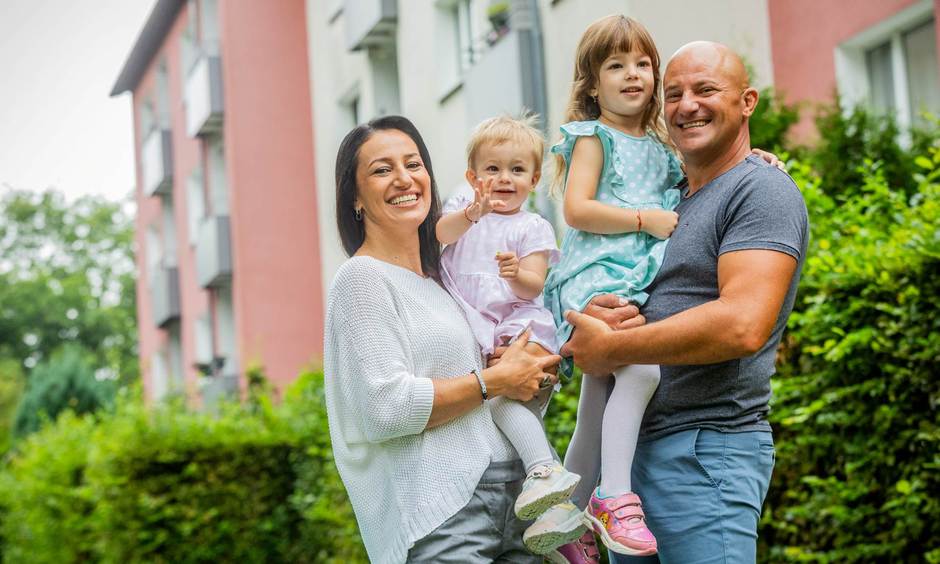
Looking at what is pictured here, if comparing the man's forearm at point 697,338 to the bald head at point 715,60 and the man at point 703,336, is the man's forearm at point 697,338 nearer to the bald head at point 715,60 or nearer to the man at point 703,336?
the man at point 703,336

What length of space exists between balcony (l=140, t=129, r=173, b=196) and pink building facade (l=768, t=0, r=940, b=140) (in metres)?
20.1

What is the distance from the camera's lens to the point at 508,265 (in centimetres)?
385

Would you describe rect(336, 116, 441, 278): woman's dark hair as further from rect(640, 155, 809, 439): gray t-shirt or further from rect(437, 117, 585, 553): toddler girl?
rect(640, 155, 809, 439): gray t-shirt

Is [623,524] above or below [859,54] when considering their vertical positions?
below

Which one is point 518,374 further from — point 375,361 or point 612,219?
point 612,219

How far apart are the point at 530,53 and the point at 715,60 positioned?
30.2ft

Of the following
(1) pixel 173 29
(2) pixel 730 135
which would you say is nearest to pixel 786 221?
(2) pixel 730 135

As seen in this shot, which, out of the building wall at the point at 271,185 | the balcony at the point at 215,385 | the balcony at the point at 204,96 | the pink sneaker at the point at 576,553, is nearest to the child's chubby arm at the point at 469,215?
the pink sneaker at the point at 576,553

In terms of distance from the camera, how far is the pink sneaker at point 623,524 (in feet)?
11.3

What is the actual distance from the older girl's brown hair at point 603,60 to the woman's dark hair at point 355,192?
0.46m

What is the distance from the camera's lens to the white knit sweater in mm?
3625

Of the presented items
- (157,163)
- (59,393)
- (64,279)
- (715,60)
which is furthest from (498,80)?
(64,279)

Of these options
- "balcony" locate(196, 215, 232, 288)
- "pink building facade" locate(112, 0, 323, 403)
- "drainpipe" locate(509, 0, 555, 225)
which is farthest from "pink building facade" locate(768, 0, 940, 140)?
"balcony" locate(196, 215, 232, 288)

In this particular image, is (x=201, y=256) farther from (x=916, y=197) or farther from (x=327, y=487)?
(x=916, y=197)
